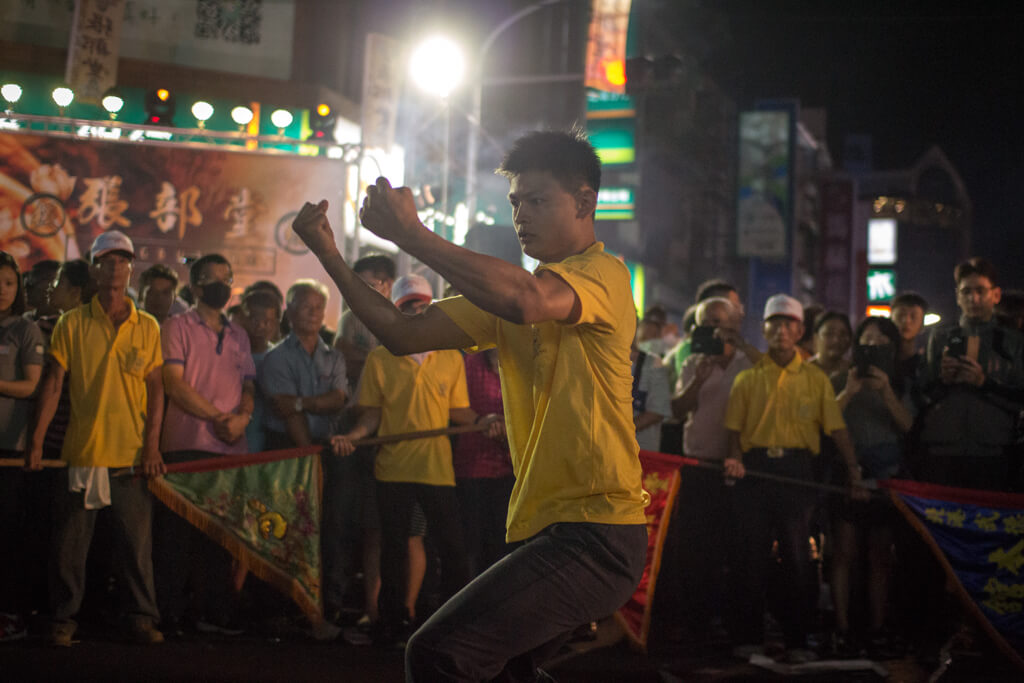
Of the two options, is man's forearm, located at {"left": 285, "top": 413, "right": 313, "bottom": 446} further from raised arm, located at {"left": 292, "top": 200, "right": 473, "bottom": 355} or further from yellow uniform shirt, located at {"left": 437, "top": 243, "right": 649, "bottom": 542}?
yellow uniform shirt, located at {"left": 437, "top": 243, "right": 649, "bottom": 542}

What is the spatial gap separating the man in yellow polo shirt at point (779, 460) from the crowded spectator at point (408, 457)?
1.78 m

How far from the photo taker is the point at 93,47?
16922 millimetres

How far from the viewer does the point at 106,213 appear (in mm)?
11547

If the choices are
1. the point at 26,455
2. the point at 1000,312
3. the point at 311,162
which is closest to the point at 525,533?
the point at 26,455

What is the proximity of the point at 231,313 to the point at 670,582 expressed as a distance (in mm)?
4089

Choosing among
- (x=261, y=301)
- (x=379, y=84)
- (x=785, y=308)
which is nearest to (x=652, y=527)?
(x=785, y=308)

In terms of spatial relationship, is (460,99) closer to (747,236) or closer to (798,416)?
(798,416)

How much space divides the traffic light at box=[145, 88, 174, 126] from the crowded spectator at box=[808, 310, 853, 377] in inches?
302

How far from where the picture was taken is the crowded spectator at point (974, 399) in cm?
715

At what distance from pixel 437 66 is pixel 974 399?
9.22 meters

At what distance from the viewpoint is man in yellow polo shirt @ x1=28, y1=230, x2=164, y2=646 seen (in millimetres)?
6406

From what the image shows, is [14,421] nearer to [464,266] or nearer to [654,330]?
[464,266]

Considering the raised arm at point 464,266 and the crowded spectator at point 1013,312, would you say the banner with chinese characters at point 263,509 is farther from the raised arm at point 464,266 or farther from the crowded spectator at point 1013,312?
the crowded spectator at point 1013,312

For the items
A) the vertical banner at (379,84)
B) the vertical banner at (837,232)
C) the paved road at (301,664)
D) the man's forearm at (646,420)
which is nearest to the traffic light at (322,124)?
the vertical banner at (379,84)
